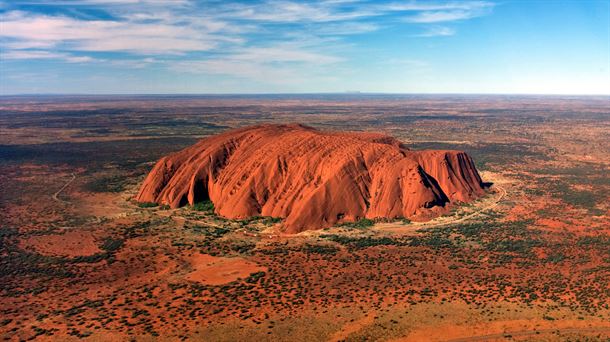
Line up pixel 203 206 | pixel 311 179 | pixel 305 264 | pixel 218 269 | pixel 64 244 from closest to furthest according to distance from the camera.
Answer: pixel 218 269 → pixel 305 264 → pixel 64 244 → pixel 311 179 → pixel 203 206

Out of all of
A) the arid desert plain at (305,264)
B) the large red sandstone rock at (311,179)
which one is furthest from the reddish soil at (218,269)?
the large red sandstone rock at (311,179)

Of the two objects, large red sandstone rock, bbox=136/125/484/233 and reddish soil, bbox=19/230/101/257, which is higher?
large red sandstone rock, bbox=136/125/484/233

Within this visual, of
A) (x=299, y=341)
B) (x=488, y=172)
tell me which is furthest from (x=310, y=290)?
(x=488, y=172)

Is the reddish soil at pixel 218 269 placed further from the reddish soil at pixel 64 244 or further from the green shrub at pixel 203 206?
the green shrub at pixel 203 206

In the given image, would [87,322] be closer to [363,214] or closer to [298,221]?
[298,221]

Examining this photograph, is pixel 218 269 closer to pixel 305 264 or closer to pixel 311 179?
pixel 305 264

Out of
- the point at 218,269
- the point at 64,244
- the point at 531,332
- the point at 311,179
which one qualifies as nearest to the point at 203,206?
the point at 311,179

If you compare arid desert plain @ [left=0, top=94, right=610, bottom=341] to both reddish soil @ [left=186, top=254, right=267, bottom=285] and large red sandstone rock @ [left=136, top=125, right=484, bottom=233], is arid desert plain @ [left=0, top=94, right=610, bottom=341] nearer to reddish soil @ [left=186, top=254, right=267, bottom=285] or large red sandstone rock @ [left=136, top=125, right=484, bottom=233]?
reddish soil @ [left=186, top=254, right=267, bottom=285]

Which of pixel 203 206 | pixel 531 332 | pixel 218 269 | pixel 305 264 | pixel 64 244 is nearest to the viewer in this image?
pixel 531 332

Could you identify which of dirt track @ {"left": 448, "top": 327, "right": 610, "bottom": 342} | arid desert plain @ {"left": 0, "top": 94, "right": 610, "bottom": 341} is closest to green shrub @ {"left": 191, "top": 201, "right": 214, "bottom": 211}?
arid desert plain @ {"left": 0, "top": 94, "right": 610, "bottom": 341}

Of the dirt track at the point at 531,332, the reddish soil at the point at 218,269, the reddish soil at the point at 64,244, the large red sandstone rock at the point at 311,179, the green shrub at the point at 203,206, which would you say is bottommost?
the dirt track at the point at 531,332
